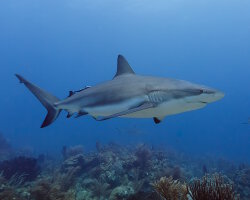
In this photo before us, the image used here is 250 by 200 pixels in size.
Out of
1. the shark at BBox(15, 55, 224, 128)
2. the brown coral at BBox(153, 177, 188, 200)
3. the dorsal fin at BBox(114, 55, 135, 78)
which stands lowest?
the brown coral at BBox(153, 177, 188, 200)

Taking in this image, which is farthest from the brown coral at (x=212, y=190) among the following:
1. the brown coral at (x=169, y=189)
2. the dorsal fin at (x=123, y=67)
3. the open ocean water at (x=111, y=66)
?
the open ocean water at (x=111, y=66)

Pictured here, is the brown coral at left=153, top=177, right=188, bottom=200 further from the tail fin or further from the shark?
the tail fin

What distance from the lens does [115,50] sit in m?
158

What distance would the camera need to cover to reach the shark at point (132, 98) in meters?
4.96

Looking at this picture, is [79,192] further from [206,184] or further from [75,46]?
[75,46]

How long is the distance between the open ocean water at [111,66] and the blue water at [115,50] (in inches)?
22.2

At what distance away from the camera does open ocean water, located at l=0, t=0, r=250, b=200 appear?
12.4 meters

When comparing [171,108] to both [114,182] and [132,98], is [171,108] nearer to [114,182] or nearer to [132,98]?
[132,98]

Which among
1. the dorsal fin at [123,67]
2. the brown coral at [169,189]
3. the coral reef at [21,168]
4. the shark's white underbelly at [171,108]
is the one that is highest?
the dorsal fin at [123,67]

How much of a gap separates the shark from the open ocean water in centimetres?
297

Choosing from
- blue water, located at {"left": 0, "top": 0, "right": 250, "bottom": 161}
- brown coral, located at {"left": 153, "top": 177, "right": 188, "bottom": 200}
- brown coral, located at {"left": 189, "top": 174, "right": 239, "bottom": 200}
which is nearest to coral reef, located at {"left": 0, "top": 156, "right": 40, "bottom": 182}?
brown coral, located at {"left": 153, "top": 177, "right": 188, "bottom": 200}

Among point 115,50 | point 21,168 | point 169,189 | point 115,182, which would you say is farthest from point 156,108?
point 115,50

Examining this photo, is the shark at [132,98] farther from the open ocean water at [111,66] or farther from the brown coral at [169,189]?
the open ocean water at [111,66]

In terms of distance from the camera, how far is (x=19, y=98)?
620 feet
